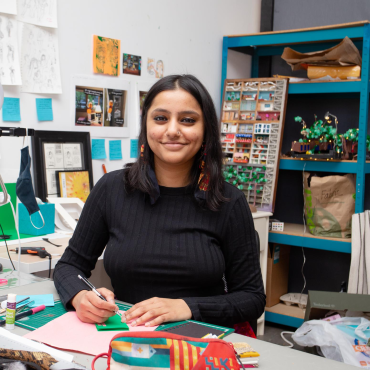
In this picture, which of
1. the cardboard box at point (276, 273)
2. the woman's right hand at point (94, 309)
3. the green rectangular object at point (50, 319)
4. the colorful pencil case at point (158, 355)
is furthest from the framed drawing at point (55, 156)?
the colorful pencil case at point (158, 355)

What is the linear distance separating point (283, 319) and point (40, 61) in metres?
2.07

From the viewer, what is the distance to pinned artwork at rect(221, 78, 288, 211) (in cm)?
288

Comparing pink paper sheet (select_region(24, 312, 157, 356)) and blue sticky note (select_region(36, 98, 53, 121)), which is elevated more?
blue sticky note (select_region(36, 98, 53, 121))

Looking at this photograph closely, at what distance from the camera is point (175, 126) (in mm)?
1298

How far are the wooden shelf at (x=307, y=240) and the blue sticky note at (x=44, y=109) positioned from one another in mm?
1532

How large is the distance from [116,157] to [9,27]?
0.87 meters

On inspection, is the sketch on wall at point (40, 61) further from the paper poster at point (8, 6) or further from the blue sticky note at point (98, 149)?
the blue sticky note at point (98, 149)

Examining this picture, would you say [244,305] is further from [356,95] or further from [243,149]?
[356,95]

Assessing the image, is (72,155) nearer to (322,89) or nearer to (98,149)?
(98,149)

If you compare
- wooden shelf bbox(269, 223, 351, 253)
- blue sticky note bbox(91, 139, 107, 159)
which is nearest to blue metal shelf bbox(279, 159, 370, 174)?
wooden shelf bbox(269, 223, 351, 253)

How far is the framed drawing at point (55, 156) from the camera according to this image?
215 centimetres

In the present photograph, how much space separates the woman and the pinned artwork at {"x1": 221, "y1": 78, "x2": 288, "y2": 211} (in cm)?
150

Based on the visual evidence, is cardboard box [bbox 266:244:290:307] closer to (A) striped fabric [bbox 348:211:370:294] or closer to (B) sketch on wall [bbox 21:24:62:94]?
(A) striped fabric [bbox 348:211:370:294]

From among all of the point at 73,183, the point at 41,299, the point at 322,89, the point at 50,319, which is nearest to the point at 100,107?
the point at 73,183
